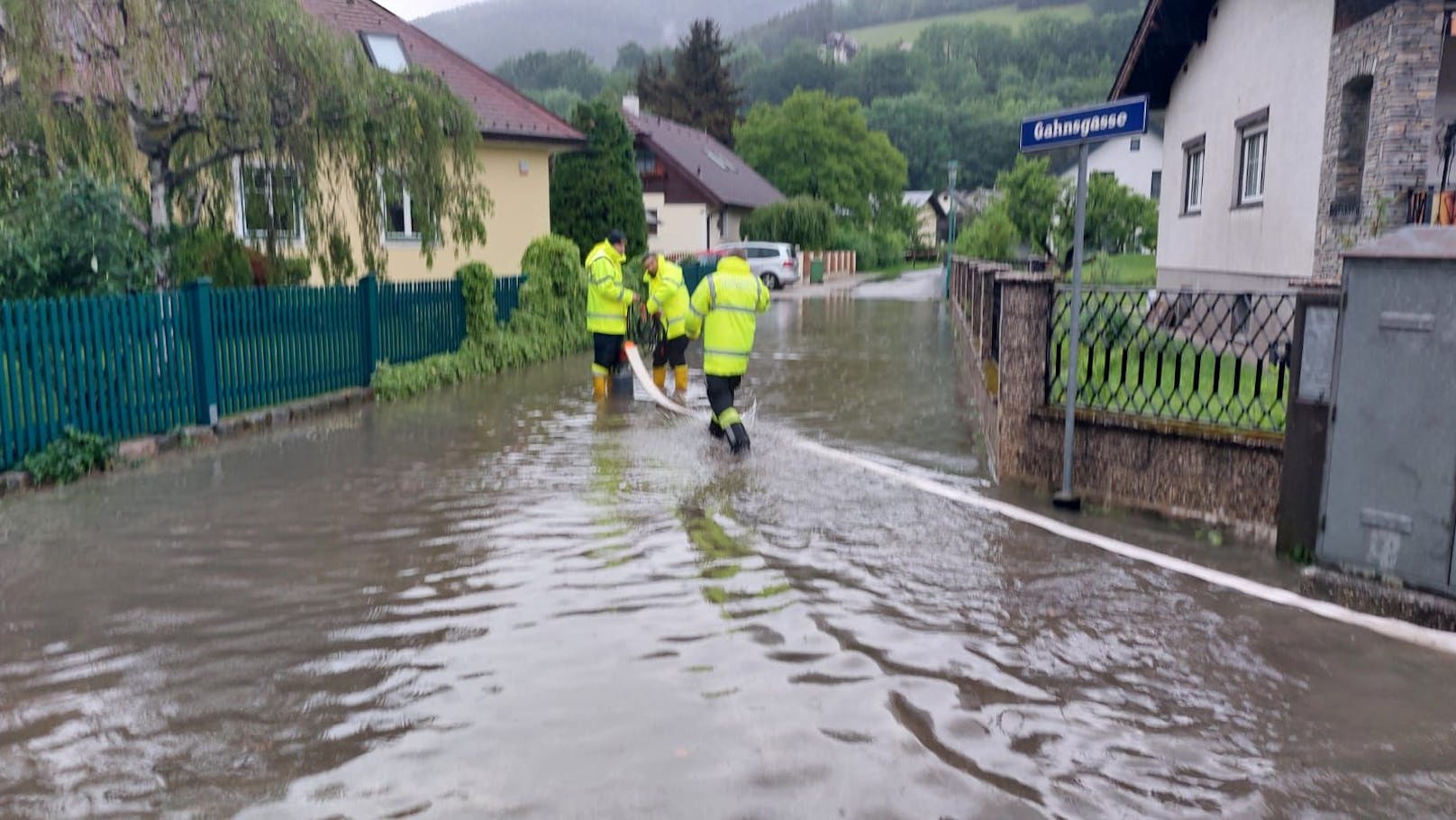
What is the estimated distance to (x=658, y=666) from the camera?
4.57 meters

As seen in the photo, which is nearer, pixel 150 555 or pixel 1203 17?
pixel 150 555

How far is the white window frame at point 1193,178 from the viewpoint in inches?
672

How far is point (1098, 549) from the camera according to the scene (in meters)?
6.17

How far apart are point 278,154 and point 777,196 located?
4534 cm

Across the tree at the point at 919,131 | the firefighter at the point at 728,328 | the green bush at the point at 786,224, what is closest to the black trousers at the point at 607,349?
the firefighter at the point at 728,328

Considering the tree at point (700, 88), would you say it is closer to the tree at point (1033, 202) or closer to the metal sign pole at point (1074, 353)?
the tree at point (1033, 202)

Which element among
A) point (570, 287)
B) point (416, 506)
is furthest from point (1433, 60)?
point (570, 287)

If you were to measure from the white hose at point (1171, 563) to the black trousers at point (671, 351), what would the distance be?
331 cm

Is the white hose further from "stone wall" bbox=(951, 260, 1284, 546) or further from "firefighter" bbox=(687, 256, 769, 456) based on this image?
"firefighter" bbox=(687, 256, 769, 456)

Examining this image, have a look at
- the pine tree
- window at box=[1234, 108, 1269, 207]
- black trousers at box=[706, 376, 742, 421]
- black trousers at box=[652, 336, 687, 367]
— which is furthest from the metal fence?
the pine tree

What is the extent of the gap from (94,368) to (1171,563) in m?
7.75

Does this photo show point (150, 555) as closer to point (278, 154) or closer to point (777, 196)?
point (278, 154)

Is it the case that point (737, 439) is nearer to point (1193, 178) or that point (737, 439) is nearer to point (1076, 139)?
point (1076, 139)

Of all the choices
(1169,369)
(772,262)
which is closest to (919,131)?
(772,262)
